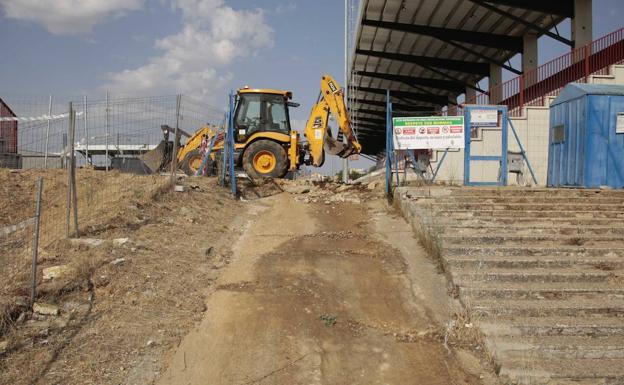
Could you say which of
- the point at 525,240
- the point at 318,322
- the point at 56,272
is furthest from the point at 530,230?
the point at 56,272

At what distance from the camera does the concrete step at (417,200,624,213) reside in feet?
30.3

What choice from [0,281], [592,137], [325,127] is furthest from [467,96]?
[0,281]

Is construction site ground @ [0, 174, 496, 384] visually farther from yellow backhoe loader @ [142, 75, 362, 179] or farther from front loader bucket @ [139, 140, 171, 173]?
front loader bucket @ [139, 140, 171, 173]

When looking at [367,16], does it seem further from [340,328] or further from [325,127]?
[340,328]

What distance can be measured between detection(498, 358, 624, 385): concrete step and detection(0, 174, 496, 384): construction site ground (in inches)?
8.0

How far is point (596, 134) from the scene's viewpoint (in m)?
10.8

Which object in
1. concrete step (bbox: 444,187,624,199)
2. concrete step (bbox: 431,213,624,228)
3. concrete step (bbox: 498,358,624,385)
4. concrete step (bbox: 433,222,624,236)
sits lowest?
concrete step (bbox: 498,358,624,385)

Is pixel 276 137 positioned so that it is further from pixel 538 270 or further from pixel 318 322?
pixel 318 322

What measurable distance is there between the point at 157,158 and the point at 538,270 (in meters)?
11.7

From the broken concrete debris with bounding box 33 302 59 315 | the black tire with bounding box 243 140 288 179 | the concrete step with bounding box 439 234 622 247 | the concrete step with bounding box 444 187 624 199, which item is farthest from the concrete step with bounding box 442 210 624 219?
the black tire with bounding box 243 140 288 179

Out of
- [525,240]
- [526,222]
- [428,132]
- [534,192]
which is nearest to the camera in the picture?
[525,240]

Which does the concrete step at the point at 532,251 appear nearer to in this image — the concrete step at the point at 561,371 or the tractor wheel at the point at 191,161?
the concrete step at the point at 561,371

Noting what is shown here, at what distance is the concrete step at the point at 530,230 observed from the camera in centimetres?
811

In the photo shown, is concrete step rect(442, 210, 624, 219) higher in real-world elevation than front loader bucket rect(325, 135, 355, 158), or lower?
lower
